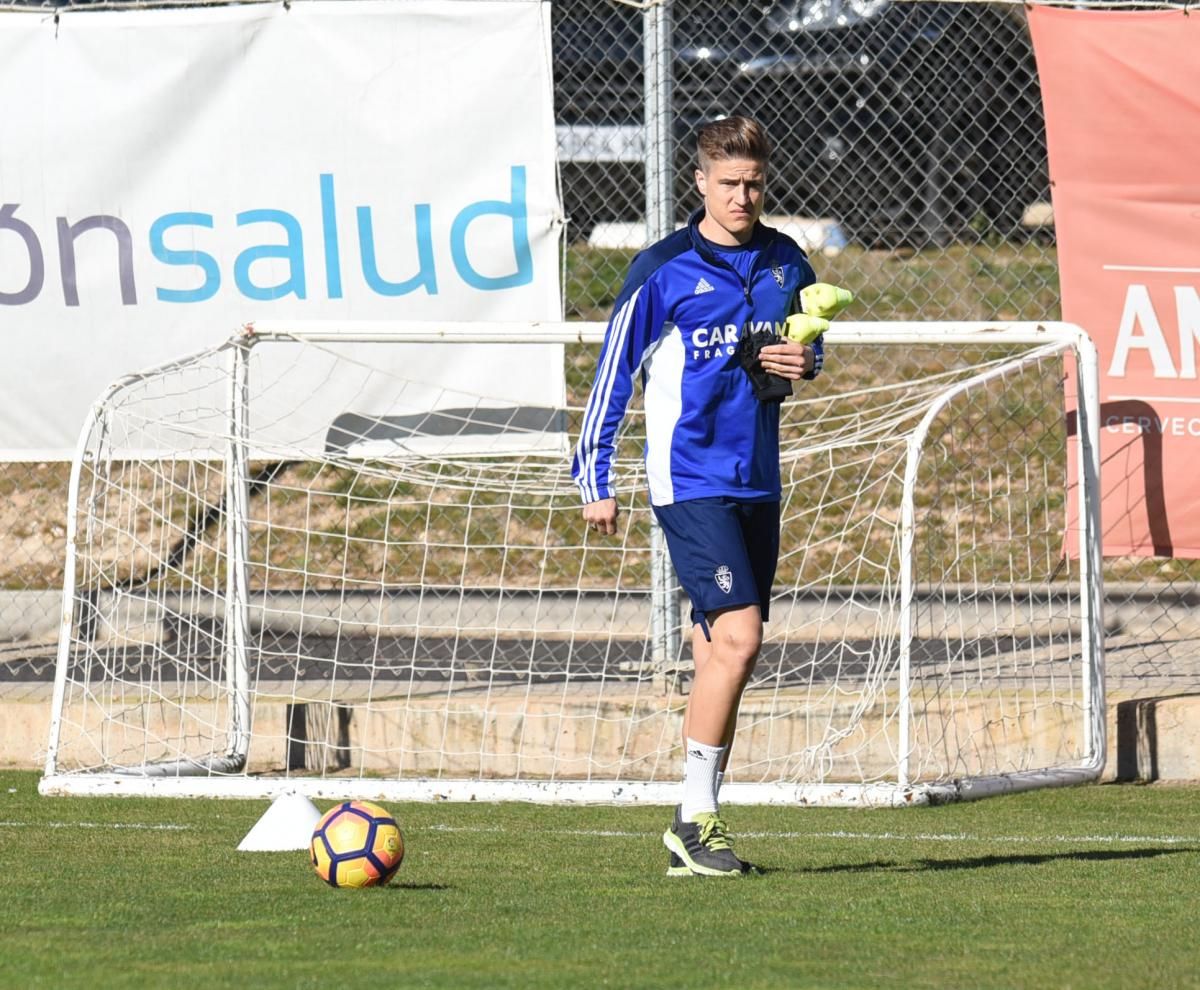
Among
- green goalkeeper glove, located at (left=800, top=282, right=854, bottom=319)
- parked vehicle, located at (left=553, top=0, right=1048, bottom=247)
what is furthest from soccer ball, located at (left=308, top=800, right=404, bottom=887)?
parked vehicle, located at (left=553, top=0, right=1048, bottom=247)

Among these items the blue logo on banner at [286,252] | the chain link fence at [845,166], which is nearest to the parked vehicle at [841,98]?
the chain link fence at [845,166]

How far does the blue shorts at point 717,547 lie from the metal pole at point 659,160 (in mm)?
2663

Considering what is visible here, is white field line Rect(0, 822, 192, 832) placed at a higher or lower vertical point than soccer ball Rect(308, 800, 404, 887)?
lower

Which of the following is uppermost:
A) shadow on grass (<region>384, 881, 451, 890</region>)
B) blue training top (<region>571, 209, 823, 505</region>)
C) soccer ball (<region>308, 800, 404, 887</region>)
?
blue training top (<region>571, 209, 823, 505</region>)

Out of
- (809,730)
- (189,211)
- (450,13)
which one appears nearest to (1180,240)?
(809,730)

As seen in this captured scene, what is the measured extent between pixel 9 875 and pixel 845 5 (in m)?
6.94

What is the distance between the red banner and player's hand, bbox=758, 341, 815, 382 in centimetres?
324

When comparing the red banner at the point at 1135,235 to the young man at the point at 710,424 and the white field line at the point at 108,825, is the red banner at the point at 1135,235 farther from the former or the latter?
the white field line at the point at 108,825

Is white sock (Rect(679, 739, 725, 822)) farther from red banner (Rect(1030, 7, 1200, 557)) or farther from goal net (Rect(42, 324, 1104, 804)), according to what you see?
red banner (Rect(1030, 7, 1200, 557))

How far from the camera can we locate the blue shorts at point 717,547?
5.21 meters

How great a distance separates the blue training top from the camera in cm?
529

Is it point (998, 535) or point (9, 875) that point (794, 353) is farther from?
point (998, 535)

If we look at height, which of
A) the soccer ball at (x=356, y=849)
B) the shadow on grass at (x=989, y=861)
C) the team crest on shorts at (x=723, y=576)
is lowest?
the shadow on grass at (x=989, y=861)

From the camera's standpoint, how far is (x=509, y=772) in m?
7.91
